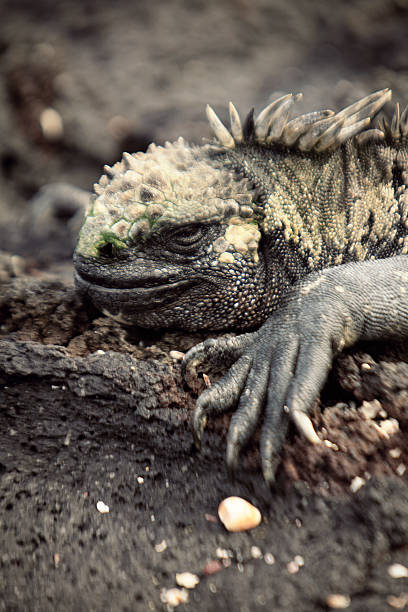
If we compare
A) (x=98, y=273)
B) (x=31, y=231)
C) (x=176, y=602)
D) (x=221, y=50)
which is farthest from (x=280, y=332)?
(x=221, y=50)

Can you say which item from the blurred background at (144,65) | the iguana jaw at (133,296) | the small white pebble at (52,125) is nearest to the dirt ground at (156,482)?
the iguana jaw at (133,296)

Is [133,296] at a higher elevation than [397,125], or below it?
below

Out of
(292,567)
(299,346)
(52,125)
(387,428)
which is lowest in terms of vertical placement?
(292,567)

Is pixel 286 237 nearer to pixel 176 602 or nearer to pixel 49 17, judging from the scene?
pixel 176 602

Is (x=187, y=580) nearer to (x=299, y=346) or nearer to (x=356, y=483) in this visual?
(x=356, y=483)

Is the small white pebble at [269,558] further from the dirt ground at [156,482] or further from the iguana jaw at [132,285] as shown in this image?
the iguana jaw at [132,285]

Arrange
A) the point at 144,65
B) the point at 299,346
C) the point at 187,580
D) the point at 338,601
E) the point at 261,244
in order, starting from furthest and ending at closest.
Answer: the point at 144,65, the point at 261,244, the point at 299,346, the point at 187,580, the point at 338,601

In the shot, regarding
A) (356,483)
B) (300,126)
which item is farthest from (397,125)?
(356,483)
